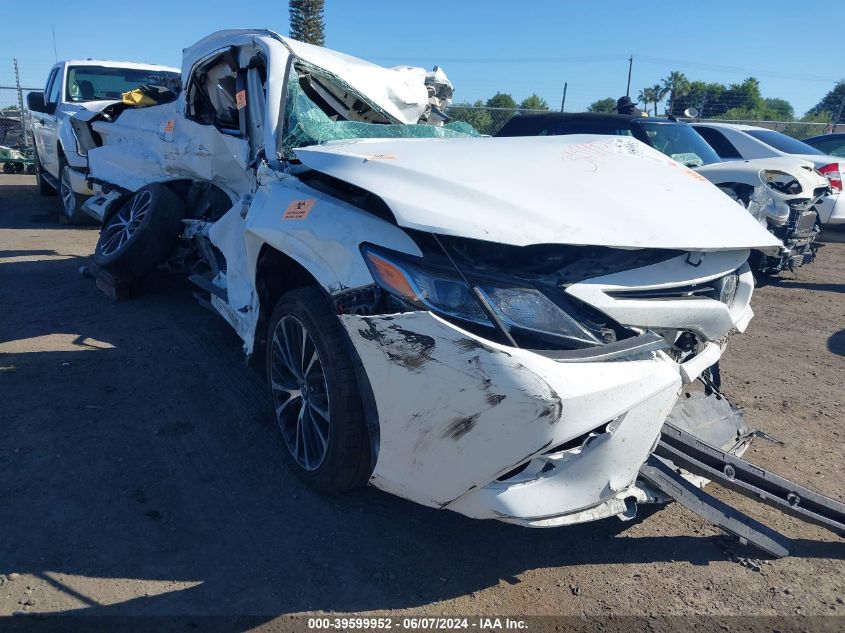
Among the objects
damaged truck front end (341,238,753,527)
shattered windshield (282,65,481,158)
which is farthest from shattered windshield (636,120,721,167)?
damaged truck front end (341,238,753,527)

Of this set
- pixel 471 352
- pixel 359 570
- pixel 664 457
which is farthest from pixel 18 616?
pixel 664 457

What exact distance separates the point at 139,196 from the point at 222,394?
231 centimetres

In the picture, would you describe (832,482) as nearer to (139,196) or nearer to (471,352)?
(471,352)

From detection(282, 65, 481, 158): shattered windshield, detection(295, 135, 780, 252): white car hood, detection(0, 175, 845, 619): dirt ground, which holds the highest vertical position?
detection(282, 65, 481, 158): shattered windshield

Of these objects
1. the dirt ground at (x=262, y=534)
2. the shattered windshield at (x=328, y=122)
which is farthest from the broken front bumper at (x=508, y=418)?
the shattered windshield at (x=328, y=122)

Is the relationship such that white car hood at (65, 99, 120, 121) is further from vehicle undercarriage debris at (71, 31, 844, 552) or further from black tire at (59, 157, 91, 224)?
vehicle undercarriage debris at (71, 31, 844, 552)

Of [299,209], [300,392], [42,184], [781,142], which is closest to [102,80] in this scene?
[42,184]

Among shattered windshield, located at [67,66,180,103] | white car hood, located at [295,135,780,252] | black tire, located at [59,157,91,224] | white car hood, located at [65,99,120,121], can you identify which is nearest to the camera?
white car hood, located at [295,135,780,252]

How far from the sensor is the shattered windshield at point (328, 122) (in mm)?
3566

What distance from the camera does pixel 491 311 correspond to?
2.14m

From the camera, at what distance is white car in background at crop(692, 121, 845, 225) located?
8.24 meters

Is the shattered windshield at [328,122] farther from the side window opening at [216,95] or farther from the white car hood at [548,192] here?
the side window opening at [216,95]

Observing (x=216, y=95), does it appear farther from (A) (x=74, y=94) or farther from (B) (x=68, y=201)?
(A) (x=74, y=94)

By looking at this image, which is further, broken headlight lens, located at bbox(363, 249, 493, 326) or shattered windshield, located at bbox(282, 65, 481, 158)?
shattered windshield, located at bbox(282, 65, 481, 158)
